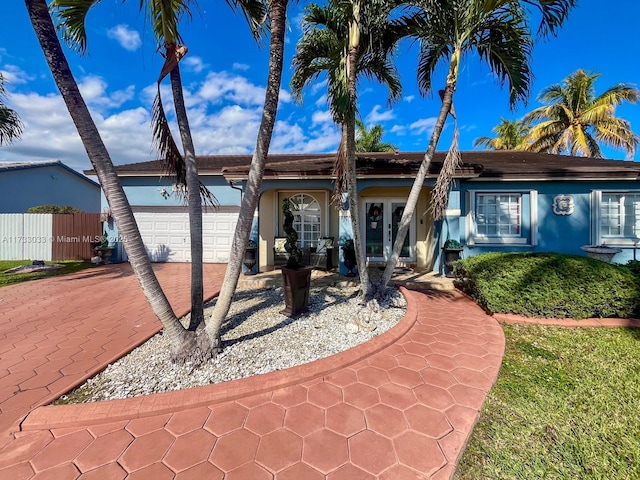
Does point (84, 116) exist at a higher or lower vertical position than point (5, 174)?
lower

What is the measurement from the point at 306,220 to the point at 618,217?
10.8m

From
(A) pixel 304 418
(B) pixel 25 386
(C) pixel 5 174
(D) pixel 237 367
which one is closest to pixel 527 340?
(A) pixel 304 418

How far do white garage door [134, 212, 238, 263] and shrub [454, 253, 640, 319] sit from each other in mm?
9620

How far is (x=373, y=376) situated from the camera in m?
3.21

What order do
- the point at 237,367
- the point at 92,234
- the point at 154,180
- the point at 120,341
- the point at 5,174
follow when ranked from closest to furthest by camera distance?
the point at 237,367 → the point at 120,341 → the point at 154,180 → the point at 92,234 → the point at 5,174

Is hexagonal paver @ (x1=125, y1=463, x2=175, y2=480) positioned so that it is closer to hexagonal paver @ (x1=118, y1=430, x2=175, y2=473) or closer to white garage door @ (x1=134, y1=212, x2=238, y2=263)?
hexagonal paver @ (x1=118, y1=430, x2=175, y2=473)

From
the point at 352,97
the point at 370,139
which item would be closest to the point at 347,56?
the point at 352,97

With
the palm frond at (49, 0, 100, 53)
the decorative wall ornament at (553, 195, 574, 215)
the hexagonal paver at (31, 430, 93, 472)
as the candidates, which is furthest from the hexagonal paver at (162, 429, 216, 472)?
the decorative wall ornament at (553, 195, 574, 215)

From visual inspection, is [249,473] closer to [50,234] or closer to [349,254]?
[349,254]

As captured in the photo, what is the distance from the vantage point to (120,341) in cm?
408

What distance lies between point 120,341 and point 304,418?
3.31 m

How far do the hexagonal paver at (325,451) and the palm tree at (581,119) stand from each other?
22889mm

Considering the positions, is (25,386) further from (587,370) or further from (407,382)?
(587,370)

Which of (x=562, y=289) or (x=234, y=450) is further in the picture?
(x=562, y=289)
